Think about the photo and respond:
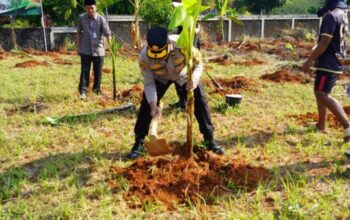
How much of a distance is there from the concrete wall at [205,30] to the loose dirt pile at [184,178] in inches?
335

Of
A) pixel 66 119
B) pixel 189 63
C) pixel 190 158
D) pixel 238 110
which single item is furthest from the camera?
pixel 238 110

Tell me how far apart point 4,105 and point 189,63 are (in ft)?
13.5

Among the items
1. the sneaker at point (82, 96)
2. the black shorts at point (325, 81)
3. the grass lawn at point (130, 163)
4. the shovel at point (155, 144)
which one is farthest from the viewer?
the sneaker at point (82, 96)

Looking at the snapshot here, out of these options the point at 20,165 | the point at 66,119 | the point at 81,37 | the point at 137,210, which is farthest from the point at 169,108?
the point at 137,210

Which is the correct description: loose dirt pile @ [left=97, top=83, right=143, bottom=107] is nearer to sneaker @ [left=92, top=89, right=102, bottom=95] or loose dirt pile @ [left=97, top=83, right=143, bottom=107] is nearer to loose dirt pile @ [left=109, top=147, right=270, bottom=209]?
sneaker @ [left=92, top=89, right=102, bottom=95]

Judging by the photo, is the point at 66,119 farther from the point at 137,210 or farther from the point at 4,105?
the point at 137,210

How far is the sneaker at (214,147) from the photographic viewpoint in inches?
169

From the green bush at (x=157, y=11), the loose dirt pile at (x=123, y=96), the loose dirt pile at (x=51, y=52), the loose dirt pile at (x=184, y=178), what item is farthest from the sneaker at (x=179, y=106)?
the green bush at (x=157, y=11)

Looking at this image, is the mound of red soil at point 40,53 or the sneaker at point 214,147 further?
the mound of red soil at point 40,53

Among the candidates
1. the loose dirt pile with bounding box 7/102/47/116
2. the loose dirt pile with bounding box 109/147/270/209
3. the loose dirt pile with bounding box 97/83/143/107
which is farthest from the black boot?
the loose dirt pile with bounding box 7/102/47/116

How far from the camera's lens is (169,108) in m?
6.21

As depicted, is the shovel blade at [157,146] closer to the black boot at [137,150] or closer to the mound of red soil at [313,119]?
the black boot at [137,150]

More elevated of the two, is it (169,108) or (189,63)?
(189,63)

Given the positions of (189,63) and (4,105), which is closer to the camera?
(189,63)
